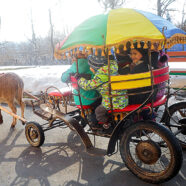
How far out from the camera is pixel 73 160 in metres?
3.38

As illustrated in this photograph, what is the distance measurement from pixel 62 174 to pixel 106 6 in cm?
1451

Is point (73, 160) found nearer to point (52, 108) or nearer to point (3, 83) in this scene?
point (52, 108)

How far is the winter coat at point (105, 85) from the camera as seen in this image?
2.69 metres

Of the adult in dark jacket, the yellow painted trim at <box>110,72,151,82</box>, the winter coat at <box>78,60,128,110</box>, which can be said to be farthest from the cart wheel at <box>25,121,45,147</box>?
the yellow painted trim at <box>110,72,151,82</box>

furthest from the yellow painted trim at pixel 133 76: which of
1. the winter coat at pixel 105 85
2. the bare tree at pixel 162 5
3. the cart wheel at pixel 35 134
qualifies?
the bare tree at pixel 162 5

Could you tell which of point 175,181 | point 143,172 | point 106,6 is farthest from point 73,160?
point 106,6

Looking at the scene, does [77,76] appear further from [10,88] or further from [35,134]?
[10,88]

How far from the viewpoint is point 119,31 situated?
2.37 m

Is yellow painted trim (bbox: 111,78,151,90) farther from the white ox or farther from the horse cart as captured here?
the white ox

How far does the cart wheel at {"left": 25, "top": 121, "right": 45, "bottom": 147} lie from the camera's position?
3701 mm

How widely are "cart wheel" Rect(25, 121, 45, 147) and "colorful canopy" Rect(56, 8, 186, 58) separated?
5.63 ft

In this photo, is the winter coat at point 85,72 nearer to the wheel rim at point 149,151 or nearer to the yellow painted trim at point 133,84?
the yellow painted trim at point 133,84

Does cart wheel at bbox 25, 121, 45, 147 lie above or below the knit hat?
below

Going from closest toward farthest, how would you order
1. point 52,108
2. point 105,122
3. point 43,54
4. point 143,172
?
point 143,172
point 105,122
point 52,108
point 43,54
